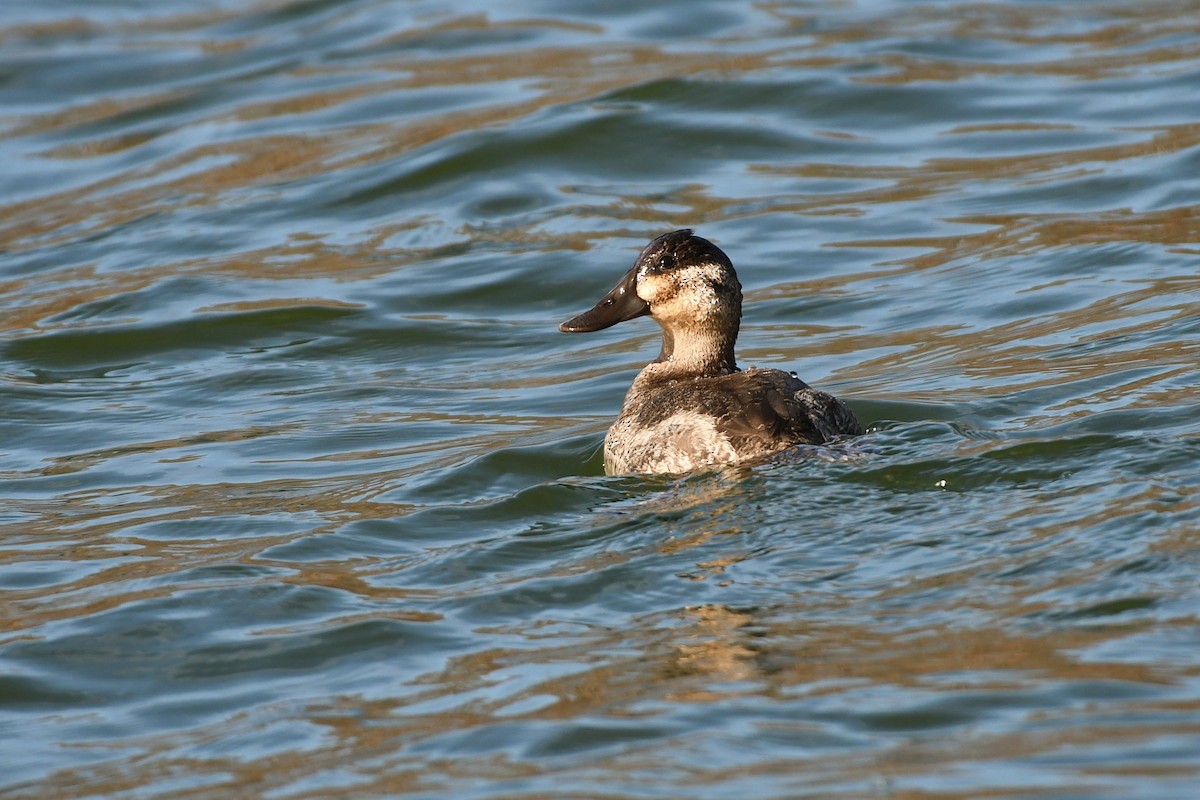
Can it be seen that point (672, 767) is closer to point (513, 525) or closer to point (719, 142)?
point (513, 525)

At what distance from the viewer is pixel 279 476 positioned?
830 centimetres

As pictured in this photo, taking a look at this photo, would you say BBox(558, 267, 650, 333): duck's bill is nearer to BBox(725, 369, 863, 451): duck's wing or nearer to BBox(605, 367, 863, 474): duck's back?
BBox(605, 367, 863, 474): duck's back

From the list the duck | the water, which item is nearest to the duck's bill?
the duck

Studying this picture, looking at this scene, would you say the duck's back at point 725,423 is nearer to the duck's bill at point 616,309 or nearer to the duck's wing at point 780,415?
the duck's wing at point 780,415

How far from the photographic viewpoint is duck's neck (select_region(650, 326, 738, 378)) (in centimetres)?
796

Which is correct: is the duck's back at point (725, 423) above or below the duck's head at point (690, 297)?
→ below

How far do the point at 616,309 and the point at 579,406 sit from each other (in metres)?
1.12

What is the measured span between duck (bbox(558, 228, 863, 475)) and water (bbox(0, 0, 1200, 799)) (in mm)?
135

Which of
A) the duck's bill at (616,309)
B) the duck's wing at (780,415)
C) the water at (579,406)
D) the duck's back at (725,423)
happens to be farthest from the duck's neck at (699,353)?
the duck's wing at (780,415)

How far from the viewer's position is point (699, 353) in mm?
7984

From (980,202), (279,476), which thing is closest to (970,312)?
(980,202)

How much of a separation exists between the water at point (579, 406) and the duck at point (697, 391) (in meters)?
0.14

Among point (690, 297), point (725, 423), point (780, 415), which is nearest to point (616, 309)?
point (690, 297)

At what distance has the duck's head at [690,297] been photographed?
784cm
